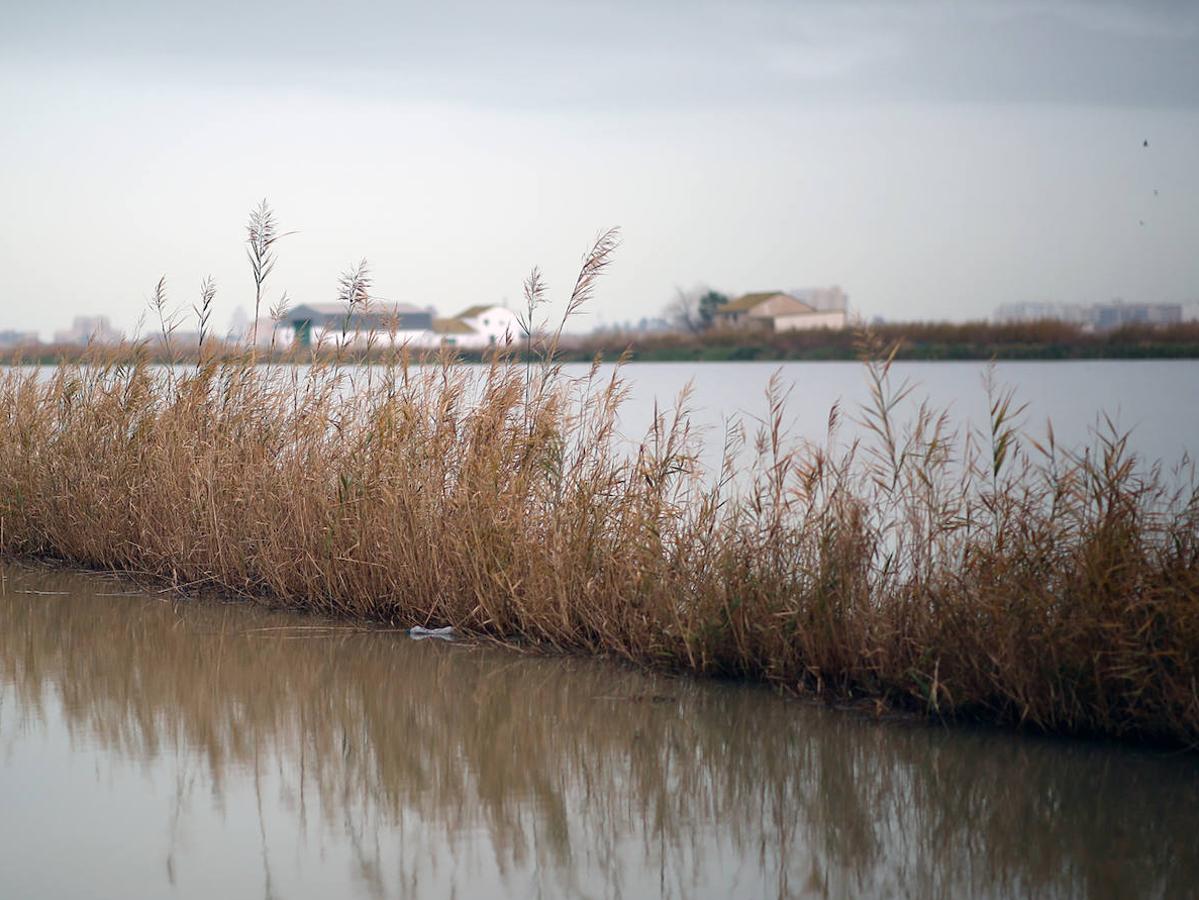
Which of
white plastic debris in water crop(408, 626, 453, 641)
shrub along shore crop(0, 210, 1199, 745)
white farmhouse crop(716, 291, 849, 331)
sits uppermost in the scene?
white farmhouse crop(716, 291, 849, 331)

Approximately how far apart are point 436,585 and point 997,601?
111 inches

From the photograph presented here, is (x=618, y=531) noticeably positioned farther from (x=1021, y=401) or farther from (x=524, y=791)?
(x=1021, y=401)

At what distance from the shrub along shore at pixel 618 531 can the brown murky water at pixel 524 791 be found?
26 centimetres

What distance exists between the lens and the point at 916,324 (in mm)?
45094

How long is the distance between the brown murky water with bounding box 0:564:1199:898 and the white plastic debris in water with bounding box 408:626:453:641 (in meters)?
0.39

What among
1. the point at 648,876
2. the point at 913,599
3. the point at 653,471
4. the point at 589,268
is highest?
the point at 589,268

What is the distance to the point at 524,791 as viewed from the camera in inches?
163

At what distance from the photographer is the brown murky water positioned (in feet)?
11.4

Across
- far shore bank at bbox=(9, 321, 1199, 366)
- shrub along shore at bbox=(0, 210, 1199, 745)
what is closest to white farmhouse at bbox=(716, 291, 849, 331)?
far shore bank at bbox=(9, 321, 1199, 366)

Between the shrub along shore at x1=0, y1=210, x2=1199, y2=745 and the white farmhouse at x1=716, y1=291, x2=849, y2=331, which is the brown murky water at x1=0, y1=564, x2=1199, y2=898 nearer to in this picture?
the shrub along shore at x1=0, y1=210, x2=1199, y2=745

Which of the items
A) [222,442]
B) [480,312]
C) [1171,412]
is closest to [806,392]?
[1171,412]

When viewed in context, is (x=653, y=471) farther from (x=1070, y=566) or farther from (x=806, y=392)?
(x=806, y=392)

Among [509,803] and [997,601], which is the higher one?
[997,601]

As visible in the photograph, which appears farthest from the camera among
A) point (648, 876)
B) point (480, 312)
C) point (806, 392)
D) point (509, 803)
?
point (480, 312)
